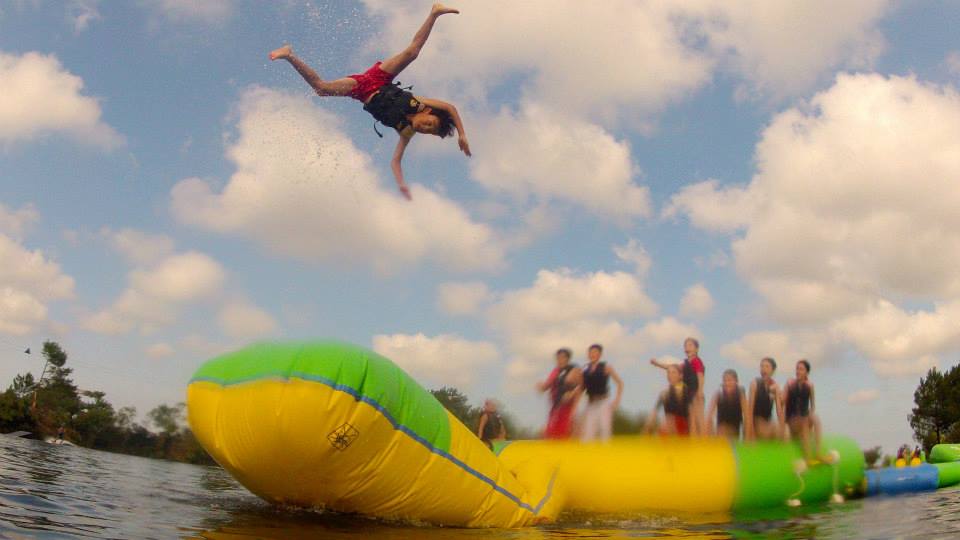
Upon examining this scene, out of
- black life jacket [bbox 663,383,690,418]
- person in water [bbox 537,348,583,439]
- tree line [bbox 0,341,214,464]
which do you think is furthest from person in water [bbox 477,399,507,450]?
tree line [bbox 0,341,214,464]

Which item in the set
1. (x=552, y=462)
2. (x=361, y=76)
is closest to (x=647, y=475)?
(x=552, y=462)

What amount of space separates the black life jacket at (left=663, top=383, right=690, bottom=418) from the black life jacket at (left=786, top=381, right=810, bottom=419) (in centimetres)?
132

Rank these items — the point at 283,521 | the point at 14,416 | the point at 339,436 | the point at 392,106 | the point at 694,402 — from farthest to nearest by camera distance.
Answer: the point at 14,416 < the point at 694,402 < the point at 392,106 < the point at 283,521 < the point at 339,436

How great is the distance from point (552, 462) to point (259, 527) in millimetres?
2654

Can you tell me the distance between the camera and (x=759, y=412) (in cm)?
738

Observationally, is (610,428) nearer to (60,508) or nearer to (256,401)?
(256,401)

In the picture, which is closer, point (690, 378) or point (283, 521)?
point (283, 521)

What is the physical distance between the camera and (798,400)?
24.7 ft

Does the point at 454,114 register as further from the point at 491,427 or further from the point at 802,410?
the point at 802,410

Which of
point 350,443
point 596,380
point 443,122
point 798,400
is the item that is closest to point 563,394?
point 596,380

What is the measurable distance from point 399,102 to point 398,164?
46cm

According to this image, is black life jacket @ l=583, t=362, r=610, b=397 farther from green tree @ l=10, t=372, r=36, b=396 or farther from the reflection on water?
green tree @ l=10, t=372, r=36, b=396

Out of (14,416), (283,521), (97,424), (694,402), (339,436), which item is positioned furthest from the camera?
(97,424)

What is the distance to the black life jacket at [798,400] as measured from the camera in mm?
7492
